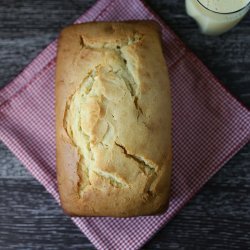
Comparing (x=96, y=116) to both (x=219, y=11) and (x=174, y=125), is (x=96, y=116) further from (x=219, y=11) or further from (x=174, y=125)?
(x=219, y=11)

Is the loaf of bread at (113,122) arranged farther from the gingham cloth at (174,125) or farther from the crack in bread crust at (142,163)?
the gingham cloth at (174,125)

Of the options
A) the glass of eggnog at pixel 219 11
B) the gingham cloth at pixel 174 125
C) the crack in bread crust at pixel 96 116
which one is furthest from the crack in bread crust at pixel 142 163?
the glass of eggnog at pixel 219 11

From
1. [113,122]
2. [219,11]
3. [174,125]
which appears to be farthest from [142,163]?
[219,11]

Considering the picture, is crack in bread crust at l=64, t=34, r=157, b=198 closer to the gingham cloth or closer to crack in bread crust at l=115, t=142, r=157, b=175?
crack in bread crust at l=115, t=142, r=157, b=175

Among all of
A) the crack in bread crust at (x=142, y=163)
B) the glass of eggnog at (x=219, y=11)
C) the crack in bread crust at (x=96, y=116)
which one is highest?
the glass of eggnog at (x=219, y=11)

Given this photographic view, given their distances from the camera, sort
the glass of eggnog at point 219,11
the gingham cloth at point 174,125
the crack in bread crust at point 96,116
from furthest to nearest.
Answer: the gingham cloth at point 174,125
the glass of eggnog at point 219,11
the crack in bread crust at point 96,116

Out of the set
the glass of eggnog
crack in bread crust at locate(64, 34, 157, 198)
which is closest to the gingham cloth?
the glass of eggnog
